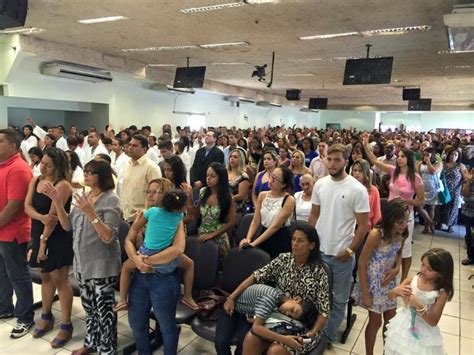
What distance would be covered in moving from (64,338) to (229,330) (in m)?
1.47

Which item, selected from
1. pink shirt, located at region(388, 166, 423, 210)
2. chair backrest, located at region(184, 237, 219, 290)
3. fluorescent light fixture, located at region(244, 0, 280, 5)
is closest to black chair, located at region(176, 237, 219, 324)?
chair backrest, located at region(184, 237, 219, 290)

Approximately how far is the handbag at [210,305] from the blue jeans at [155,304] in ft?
0.60

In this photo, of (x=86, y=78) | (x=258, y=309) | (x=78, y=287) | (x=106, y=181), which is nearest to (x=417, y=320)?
(x=258, y=309)

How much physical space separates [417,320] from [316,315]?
1.80ft

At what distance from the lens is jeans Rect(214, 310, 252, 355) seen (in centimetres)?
224

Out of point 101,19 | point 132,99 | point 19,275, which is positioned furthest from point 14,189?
point 132,99

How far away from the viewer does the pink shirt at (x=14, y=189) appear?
112 inches

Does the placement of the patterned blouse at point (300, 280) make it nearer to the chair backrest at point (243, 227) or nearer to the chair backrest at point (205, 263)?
the chair backrest at point (205, 263)

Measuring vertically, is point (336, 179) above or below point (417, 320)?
above

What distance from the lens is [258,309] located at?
215cm

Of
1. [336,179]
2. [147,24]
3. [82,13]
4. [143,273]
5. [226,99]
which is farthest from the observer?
[226,99]

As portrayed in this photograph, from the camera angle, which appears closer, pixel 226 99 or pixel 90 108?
pixel 90 108

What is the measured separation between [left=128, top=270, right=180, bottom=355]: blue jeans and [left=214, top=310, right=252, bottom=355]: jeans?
1.08 ft

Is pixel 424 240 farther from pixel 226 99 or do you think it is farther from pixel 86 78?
pixel 226 99
